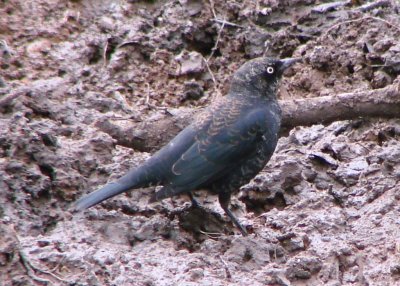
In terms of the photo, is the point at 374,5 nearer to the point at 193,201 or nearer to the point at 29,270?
the point at 193,201

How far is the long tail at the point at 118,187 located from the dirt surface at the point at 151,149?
12 cm

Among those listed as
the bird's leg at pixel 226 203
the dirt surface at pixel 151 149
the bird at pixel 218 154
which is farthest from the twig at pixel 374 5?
the bird's leg at pixel 226 203

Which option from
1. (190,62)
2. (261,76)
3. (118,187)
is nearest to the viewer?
(118,187)

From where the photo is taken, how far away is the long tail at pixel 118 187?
6414mm

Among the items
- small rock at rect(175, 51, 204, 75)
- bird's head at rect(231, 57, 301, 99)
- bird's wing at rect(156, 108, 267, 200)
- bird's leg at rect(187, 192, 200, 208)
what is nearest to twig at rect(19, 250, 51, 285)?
bird's wing at rect(156, 108, 267, 200)

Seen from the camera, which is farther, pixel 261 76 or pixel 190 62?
pixel 190 62

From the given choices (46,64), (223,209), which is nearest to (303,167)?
(223,209)

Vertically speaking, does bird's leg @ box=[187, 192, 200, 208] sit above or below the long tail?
below

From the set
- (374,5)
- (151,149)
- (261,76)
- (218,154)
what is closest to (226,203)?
(218,154)

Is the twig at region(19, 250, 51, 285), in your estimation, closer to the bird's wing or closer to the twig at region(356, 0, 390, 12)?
the bird's wing

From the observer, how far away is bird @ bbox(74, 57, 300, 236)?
22.2 ft

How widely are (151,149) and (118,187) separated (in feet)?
2.70

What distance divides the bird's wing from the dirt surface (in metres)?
0.29

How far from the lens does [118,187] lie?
6.52 m
